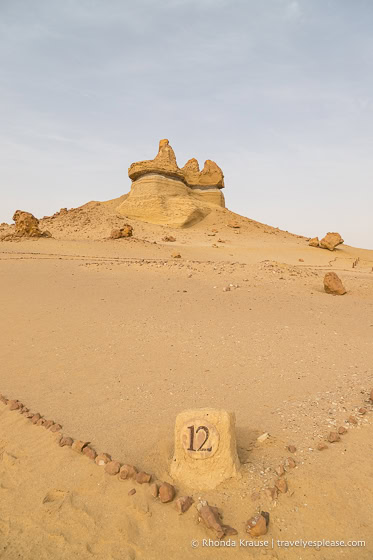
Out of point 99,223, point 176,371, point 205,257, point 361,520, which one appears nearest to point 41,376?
point 176,371

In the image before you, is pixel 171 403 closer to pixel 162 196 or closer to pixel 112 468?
pixel 112 468

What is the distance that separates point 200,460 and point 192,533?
20.0 inches

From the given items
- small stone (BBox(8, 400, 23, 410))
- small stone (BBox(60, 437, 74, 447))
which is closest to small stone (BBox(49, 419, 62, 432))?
small stone (BBox(60, 437, 74, 447))

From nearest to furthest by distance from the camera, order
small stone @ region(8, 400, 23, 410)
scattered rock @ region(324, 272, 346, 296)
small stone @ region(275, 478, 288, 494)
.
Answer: small stone @ region(275, 478, 288, 494)
small stone @ region(8, 400, 23, 410)
scattered rock @ region(324, 272, 346, 296)

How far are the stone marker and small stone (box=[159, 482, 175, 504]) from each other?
0.15 meters

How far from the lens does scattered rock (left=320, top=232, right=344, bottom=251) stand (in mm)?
25647

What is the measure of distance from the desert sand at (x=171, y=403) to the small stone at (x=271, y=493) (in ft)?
0.12

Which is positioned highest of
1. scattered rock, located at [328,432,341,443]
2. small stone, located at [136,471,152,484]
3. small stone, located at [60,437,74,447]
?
scattered rock, located at [328,432,341,443]

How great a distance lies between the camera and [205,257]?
1883cm

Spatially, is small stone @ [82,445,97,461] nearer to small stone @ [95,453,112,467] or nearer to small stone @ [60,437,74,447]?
small stone @ [95,453,112,467]

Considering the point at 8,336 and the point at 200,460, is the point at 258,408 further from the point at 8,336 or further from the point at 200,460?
the point at 8,336

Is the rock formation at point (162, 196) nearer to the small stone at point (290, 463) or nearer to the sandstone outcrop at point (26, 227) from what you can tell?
the sandstone outcrop at point (26, 227)

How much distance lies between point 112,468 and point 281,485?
1303 millimetres

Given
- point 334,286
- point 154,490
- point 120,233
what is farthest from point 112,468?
point 120,233
